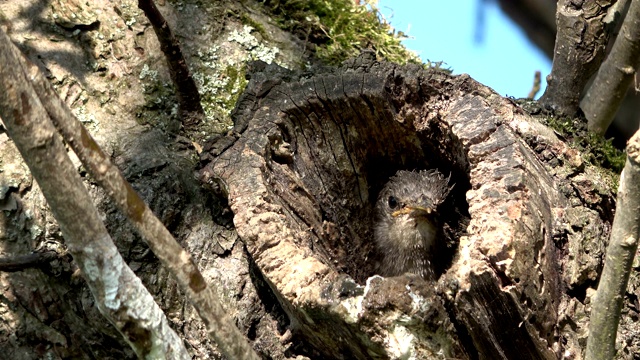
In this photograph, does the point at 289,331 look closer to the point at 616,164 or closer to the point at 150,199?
the point at 150,199

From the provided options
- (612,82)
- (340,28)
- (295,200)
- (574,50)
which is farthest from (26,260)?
(612,82)

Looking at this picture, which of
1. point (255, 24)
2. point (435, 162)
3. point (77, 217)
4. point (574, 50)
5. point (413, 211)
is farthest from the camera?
point (413, 211)

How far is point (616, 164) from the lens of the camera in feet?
11.0

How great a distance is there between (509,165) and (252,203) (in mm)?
860

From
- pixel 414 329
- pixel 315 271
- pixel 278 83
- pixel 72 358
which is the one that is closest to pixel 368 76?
pixel 278 83

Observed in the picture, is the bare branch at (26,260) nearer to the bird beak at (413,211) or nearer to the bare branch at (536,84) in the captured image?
the bird beak at (413,211)

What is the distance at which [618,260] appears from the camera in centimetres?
212

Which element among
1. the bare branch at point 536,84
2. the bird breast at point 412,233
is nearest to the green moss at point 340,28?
the bird breast at point 412,233

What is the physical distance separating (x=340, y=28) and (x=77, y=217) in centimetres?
221

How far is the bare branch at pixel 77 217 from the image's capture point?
196 centimetres

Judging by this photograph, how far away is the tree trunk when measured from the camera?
2.57m

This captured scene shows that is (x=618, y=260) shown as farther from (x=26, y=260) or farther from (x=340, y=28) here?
(x=340, y=28)

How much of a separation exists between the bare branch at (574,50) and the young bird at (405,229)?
0.98m

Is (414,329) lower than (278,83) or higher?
lower
